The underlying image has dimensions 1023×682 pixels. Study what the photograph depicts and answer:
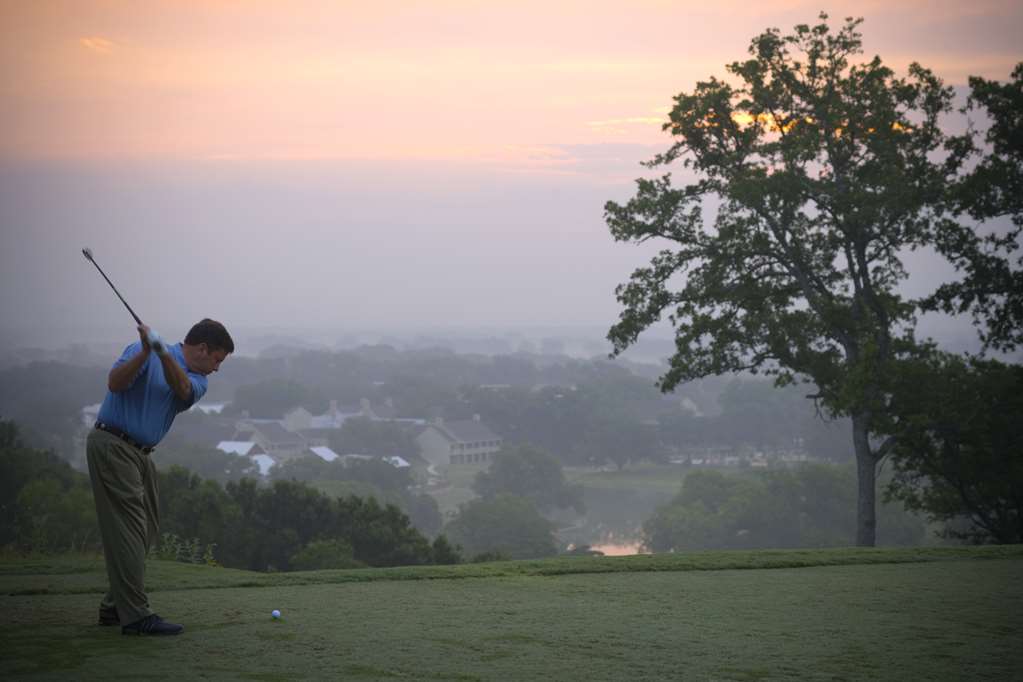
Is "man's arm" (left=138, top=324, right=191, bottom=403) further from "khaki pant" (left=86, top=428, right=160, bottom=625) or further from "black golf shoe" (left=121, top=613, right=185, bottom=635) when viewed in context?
"black golf shoe" (left=121, top=613, right=185, bottom=635)

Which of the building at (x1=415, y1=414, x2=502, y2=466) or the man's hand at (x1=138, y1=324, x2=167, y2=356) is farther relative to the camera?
the building at (x1=415, y1=414, x2=502, y2=466)

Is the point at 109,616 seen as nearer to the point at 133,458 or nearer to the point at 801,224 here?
the point at 133,458

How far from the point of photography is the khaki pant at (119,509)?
22.1 ft

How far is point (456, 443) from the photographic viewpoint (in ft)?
324

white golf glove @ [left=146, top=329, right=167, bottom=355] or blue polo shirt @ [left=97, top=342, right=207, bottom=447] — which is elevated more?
white golf glove @ [left=146, top=329, right=167, bottom=355]

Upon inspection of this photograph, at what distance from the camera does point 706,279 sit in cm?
2367

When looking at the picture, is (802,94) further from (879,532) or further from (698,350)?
(879,532)

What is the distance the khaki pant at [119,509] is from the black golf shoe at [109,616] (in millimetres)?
34

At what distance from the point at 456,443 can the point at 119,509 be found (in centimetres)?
9249

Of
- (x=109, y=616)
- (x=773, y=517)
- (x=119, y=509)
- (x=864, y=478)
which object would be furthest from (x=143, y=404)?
(x=773, y=517)

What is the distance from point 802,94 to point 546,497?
165 ft

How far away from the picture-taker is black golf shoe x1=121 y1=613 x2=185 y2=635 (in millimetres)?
6621

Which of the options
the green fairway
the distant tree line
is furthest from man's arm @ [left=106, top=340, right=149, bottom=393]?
the distant tree line

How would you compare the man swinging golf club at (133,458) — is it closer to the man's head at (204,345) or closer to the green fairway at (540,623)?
the man's head at (204,345)
